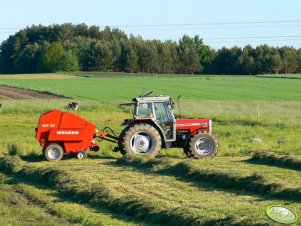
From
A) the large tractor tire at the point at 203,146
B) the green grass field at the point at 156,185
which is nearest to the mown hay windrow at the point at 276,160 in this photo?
the green grass field at the point at 156,185

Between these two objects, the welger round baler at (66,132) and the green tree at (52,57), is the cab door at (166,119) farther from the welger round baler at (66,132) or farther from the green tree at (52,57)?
the green tree at (52,57)

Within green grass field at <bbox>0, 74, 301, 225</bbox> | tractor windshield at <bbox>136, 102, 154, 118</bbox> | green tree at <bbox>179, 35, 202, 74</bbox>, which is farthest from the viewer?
green tree at <bbox>179, 35, 202, 74</bbox>

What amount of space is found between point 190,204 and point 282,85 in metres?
66.5

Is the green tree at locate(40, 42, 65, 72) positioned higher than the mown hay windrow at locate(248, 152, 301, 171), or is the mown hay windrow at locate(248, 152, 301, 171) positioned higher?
the green tree at locate(40, 42, 65, 72)

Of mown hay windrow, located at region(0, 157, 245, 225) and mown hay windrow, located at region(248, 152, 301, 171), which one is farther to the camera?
mown hay windrow, located at region(248, 152, 301, 171)

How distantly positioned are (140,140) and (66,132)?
2.25 m

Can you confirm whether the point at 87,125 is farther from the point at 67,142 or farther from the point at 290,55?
the point at 290,55

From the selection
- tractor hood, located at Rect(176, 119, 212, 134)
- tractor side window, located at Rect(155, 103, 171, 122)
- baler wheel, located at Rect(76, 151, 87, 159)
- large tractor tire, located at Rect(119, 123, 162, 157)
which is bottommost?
baler wheel, located at Rect(76, 151, 87, 159)

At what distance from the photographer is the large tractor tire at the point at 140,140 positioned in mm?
21750

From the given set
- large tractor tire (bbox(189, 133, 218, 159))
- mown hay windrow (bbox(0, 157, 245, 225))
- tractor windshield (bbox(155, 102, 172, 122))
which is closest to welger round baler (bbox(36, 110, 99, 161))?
tractor windshield (bbox(155, 102, 172, 122))

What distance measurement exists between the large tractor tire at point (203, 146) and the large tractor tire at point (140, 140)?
3.23ft

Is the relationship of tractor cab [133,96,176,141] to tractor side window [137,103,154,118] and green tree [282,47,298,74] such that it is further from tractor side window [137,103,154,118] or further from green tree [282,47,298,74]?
green tree [282,47,298,74]

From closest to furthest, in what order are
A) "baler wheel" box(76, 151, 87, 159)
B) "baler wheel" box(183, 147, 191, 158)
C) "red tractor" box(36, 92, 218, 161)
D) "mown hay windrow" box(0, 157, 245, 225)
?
"mown hay windrow" box(0, 157, 245, 225) < "red tractor" box(36, 92, 218, 161) < "baler wheel" box(183, 147, 191, 158) < "baler wheel" box(76, 151, 87, 159)

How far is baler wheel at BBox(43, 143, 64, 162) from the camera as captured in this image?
22.2 metres
